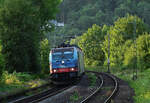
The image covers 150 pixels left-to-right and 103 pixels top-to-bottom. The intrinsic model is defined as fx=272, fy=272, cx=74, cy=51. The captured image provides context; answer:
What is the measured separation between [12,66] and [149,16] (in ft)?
256

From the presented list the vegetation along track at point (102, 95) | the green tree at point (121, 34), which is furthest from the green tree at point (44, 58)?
the green tree at point (121, 34)

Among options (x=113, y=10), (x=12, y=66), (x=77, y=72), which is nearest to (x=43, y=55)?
(x=12, y=66)

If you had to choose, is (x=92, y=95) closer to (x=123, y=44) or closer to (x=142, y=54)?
(x=142, y=54)

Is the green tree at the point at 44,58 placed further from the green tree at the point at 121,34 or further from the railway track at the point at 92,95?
the green tree at the point at 121,34

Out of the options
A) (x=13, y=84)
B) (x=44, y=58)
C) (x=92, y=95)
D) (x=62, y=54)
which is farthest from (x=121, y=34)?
(x=92, y=95)

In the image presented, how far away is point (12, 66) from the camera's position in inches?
1011

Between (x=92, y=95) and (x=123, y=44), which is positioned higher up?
(x=123, y=44)

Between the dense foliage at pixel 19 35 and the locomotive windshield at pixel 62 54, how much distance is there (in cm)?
437

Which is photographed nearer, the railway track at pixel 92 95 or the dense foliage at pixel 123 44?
the railway track at pixel 92 95

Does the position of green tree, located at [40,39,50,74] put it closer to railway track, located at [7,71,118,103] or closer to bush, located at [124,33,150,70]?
Answer: railway track, located at [7,71,118,103]

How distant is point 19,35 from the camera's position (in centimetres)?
2578

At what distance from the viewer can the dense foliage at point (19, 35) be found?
25.3 metres

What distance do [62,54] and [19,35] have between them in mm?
5395

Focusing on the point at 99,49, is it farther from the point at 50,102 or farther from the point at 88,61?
the point at 50,102
